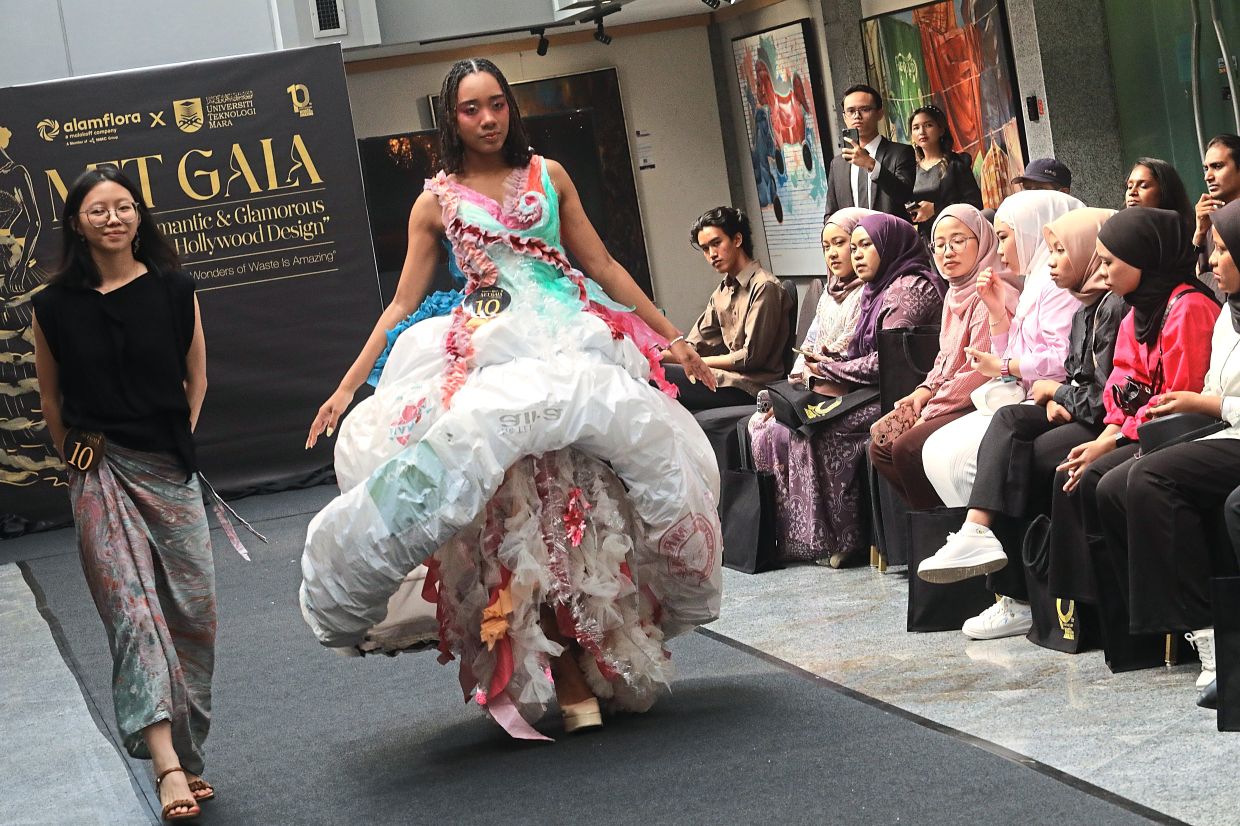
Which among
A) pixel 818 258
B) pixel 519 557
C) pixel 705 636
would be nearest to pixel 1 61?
pixel 818 258

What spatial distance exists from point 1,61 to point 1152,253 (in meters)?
7.92

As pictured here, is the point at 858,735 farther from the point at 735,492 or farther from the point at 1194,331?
the point at 735,492

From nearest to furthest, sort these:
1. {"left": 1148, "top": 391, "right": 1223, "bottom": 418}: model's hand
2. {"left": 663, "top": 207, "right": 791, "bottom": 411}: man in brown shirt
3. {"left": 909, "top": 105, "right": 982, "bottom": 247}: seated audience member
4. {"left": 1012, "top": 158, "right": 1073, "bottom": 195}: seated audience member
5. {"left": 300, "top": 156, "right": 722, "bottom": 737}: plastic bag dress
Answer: {"left": 300, "top": 156, "right": 722, "bottom": 737}: plastic bag dress → {"left": 1148, "top": 391, "right": 1223, "bottom": 418}: model's hand → {"left": 1012, "top": 158, "right": 1073, "bottom": 195}: seated audience member → {"left": 663, "top": 207, "right": 791, "bottom": 411}: man in brown shirt → {"left": 909, "top": 105, "right": 982, "bottom": 247}: seated audience member

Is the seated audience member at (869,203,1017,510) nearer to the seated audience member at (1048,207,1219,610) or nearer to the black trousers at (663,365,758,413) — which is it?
the seated audience member at (1048,207,1219,610)

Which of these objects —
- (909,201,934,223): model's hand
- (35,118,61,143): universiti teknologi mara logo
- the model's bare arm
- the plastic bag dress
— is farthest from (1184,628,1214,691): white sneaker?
(35,118,61,143): universiti teknologi mara logo

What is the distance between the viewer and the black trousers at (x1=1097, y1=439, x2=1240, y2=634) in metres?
3.47

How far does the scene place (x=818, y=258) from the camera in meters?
10.8

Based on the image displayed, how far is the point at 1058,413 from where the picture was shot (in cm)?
420

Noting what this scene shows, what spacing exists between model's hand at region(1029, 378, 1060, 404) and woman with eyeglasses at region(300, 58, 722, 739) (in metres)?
1.08

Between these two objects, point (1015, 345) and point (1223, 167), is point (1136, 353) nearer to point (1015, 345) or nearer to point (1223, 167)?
point (1015, 345)

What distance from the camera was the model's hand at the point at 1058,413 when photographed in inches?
165

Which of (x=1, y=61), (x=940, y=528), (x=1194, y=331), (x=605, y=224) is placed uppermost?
(x=1, y=61)

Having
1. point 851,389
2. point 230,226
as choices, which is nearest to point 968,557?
point 851,389

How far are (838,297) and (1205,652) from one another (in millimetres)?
2499
